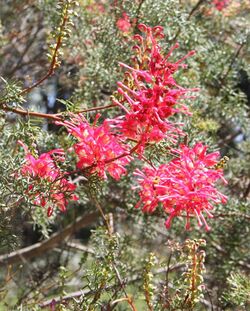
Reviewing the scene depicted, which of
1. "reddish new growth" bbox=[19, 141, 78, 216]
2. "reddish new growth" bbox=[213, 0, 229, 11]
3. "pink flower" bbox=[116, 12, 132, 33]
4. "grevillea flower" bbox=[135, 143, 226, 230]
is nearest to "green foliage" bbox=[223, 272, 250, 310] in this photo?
"grevillea flower" bbox=[135, 143, 226, 230]

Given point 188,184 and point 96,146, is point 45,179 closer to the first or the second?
point 96,146

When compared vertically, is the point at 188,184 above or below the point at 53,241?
above

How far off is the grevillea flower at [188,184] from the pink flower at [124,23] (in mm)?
1092

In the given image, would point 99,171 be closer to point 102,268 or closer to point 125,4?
point 102,268

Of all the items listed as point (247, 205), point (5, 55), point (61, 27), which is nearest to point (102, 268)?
point (61, 27)

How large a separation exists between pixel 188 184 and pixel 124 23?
4.16 feet

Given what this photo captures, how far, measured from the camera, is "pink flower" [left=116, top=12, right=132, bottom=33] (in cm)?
236

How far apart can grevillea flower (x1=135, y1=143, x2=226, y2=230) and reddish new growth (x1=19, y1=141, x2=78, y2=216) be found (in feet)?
0.65

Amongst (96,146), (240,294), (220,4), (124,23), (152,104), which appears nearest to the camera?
(152,104)

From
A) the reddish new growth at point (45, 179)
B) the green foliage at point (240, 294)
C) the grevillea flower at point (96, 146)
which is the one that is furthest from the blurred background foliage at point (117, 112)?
the grevillea flower at point (96, 146)

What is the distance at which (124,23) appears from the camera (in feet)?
7.85

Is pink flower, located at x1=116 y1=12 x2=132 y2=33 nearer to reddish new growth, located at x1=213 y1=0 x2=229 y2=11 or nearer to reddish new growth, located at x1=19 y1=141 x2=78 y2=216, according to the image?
reddish new growth, located at x1=213 y1=0 x2=229 y2=11

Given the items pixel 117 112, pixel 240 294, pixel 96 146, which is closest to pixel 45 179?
pixel 96 146

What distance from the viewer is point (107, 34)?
2.46m
